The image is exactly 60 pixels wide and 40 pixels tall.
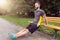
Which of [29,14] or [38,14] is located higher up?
[38,14]

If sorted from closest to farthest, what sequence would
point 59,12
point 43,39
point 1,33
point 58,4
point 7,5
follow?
point 43,39
point 1,33
point 58,4
point 59,12
point 7,5

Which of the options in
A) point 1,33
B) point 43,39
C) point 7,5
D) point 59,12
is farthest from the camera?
point 7,5

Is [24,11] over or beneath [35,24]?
beneath

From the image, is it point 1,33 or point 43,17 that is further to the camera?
point 1,33

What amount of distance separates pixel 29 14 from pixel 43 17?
29.2 feet

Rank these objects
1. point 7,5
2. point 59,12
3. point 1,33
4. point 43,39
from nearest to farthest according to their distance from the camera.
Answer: point 43,39
point 1,33
point 59,12
point 7,5

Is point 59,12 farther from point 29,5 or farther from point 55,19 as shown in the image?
point 55,19

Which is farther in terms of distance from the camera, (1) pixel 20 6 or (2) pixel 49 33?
(1) pixel 20 6

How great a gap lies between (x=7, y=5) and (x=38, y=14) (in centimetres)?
Answer: 1126

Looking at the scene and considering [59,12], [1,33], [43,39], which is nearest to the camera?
[43,39]

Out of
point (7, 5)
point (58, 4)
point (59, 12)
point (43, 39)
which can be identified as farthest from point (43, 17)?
point (7, 5)

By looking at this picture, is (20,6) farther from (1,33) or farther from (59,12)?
(1,33)

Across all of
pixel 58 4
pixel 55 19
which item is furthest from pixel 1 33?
pixel 58 4

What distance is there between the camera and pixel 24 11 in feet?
54.9
